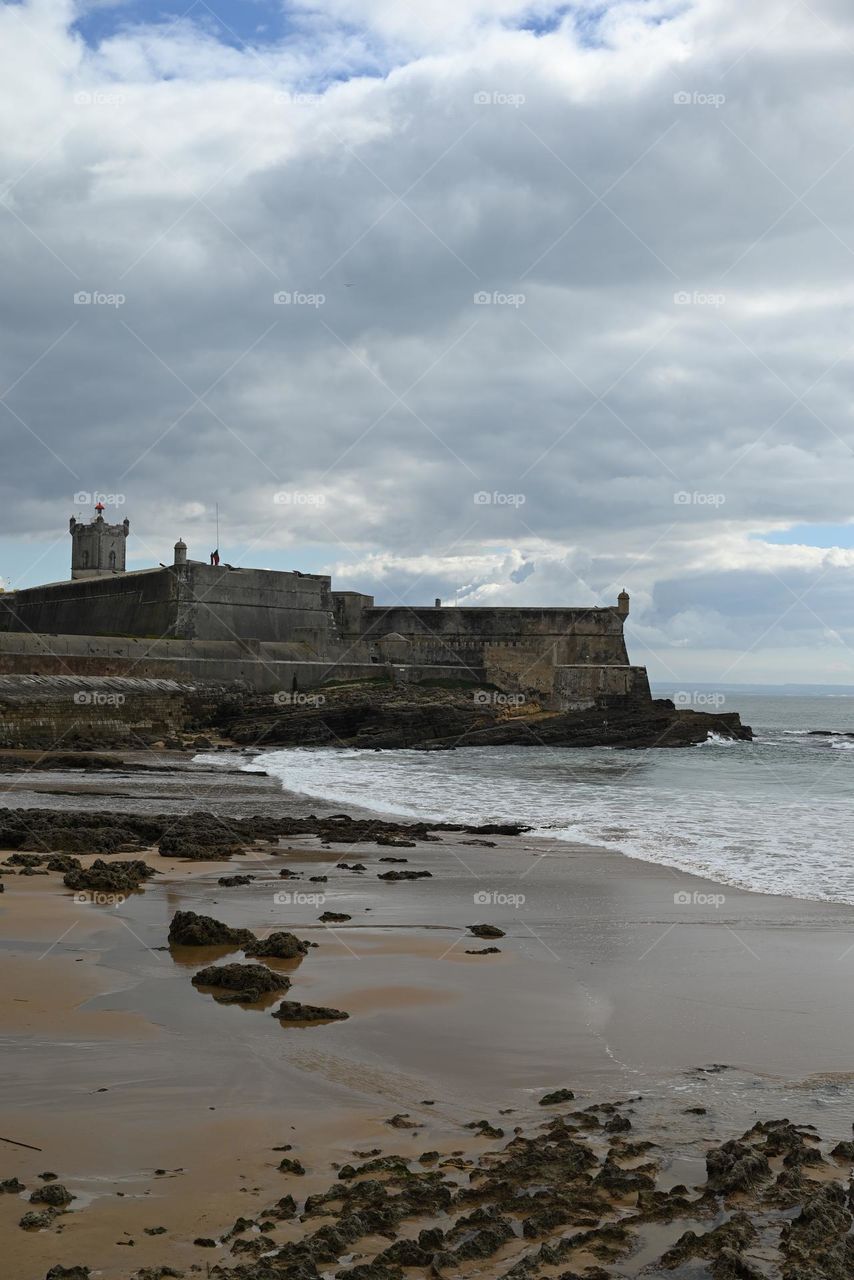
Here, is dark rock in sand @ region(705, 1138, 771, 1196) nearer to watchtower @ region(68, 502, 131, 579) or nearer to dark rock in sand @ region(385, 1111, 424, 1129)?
dark rock in sand @ region(385, 1111, 424, 1129)

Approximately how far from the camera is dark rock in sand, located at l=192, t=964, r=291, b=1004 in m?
5.66

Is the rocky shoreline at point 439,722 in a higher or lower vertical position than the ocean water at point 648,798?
higher

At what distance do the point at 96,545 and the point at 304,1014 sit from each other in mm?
52621

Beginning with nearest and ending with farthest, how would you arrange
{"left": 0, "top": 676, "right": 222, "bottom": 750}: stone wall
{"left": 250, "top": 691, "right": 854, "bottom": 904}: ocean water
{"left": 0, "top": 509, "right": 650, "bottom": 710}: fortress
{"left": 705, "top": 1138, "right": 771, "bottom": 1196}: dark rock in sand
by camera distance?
{"left": 705, "top": 1138, "right": 771, "bottom": 1196}: dark rock in sand → {"left": 250, "top": 691, "right": 854, "bottom": 904}: ocean water → {"left": 0, "top": 676, "right": 222, "bottom": 750}: stone wall → {"left": 0, "top": 509, "right": 650, "bottom": 710}: fortress

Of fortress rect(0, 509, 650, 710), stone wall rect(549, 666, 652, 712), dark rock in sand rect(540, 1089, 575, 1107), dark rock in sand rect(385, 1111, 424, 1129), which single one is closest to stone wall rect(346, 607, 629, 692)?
fortress rect(0, 509, 650, 710)

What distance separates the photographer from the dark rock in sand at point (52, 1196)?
317 centimetres

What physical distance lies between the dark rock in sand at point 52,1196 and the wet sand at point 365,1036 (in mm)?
64

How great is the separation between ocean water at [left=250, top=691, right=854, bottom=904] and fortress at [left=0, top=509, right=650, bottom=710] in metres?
7.08

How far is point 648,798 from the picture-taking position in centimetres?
1891

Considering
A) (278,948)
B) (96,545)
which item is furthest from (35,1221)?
(96,545)

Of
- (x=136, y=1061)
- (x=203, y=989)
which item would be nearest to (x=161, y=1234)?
(x=136, y=1061)

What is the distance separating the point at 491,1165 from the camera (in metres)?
3.60

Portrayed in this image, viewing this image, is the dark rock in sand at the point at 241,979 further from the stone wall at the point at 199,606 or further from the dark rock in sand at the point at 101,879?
the stone wall at the point at 199,606

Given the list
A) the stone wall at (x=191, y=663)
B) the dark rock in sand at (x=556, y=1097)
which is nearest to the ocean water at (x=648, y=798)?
Result: the dark rock in sand at (x=556, y=1097)
